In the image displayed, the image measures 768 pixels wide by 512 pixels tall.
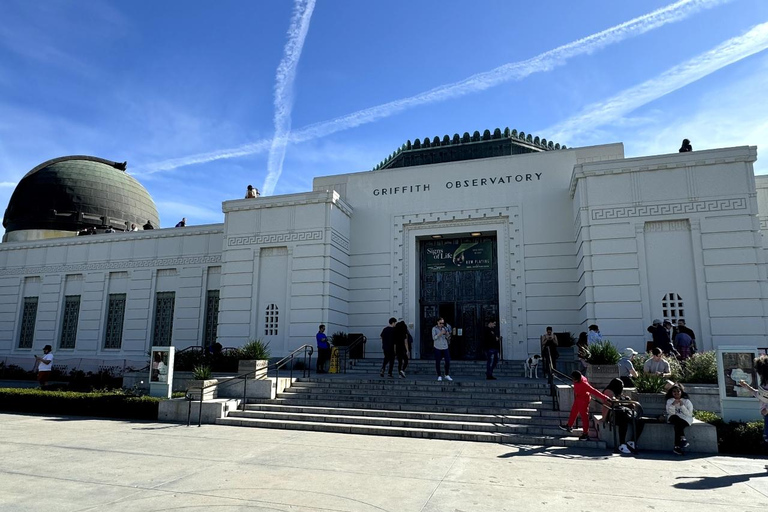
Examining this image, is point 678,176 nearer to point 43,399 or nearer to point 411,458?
point 411,458

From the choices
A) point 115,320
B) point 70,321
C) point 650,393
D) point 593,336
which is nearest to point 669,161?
point 593,336

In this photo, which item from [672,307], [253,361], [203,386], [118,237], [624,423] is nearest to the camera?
[624,423]

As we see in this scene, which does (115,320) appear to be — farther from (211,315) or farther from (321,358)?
(321,358)

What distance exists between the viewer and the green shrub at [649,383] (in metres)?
9.69

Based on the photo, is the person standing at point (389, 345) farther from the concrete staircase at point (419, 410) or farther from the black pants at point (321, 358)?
the black pants at point (321, 358)

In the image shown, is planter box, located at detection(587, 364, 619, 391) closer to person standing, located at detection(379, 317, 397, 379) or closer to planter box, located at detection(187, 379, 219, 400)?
person standing, located at detection(379, 317, 397, 379)

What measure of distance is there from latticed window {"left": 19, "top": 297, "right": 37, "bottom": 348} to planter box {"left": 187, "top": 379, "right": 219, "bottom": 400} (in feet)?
51.0

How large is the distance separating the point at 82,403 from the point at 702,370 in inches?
541

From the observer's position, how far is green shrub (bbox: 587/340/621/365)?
10.6 meters

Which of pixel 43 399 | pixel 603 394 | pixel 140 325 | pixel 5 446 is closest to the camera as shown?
pixel 5 446

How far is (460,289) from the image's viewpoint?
18.4m

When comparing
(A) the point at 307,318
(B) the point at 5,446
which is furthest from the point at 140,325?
(B) the point at 5,446

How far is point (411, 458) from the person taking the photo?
7.69 m

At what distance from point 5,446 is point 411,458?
642cm
